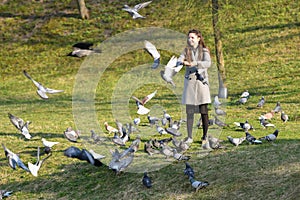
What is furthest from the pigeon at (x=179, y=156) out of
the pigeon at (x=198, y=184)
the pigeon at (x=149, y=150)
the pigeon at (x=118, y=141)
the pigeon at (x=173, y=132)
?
the pigeon at (x=118, y=141)

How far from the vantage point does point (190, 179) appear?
10758mm

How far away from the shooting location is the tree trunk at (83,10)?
33450 millimetres

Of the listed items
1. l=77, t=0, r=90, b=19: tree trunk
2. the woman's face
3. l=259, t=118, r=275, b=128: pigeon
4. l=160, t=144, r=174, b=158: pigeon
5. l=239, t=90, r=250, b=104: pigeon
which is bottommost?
l=239, t=90, r=250, b=104: pigeon

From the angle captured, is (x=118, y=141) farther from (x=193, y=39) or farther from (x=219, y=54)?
(x=219, y=54)

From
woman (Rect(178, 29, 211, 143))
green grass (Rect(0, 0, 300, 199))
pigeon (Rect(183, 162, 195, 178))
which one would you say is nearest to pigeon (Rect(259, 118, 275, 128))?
green grass (Rect(0, 0, 300, 199))

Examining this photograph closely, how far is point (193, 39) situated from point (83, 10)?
22772 mm

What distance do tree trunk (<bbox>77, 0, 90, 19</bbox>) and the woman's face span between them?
22.5 metres

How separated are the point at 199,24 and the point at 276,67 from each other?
6162mm

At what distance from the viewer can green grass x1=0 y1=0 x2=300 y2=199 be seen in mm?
11141

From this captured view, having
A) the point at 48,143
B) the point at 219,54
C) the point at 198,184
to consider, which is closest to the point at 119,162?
the point at 198,184

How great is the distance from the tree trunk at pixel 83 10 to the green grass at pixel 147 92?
487mm

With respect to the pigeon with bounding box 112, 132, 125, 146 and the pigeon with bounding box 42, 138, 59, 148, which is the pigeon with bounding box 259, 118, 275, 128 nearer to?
the pigeon with bounding box 112, 132, 125, 146

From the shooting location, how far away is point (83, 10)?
33750mm

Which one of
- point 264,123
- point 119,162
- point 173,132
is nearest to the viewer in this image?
point 119,162
